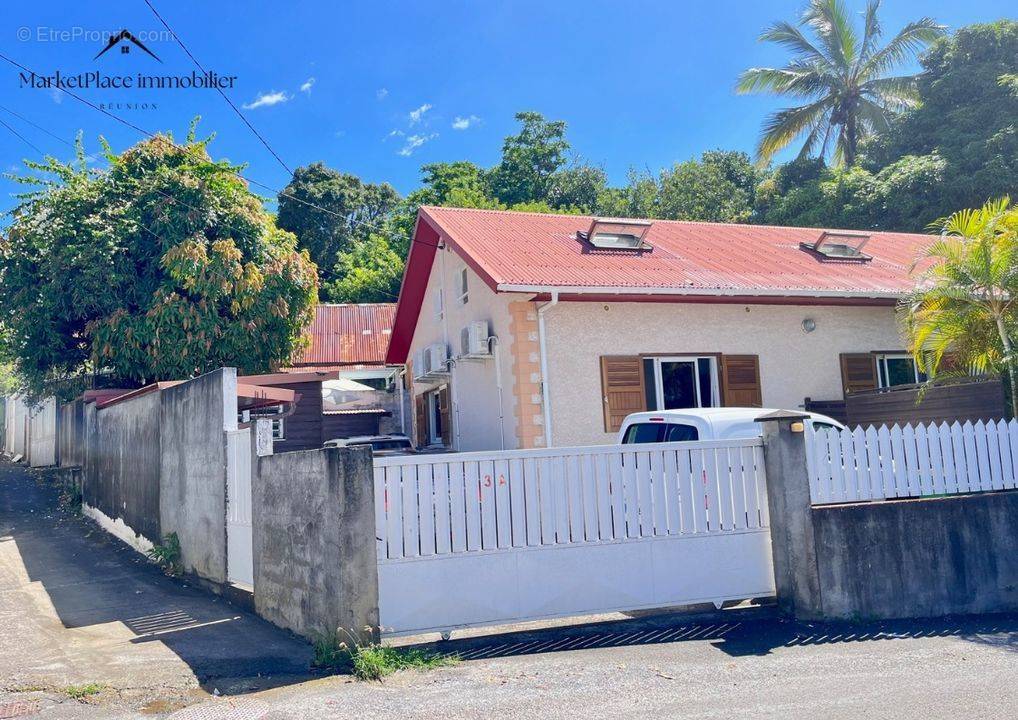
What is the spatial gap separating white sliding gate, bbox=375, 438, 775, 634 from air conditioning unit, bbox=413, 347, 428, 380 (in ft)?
30.8

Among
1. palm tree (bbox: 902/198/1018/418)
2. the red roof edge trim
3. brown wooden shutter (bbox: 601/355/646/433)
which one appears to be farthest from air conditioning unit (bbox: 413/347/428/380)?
palm tree (bbox: 902/198/1018/418)

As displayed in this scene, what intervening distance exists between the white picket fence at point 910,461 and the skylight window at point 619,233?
7183 mm

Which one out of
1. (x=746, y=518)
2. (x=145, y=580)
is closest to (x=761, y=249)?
(x=746, y=518)

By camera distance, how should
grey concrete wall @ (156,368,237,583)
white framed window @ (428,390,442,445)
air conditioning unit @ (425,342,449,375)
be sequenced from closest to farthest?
grey concrete wall @ (156,368,237,583) < air conditioning unit @ (425,342,449,375) < white framed window @ (428,390,442,445)

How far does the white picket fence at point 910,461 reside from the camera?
25.3ft

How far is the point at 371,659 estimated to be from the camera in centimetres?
613

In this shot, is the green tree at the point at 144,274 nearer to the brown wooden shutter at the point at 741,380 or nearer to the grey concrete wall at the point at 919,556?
the brown wooden shutter at the point at 741,380

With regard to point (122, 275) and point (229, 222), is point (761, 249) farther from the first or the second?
point (122, 275)

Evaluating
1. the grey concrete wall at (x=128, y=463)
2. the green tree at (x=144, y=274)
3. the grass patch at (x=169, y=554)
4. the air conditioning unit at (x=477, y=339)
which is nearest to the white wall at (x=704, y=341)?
the air conditioning unit at (x=477, y=339)

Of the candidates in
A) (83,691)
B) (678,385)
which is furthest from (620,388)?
(83,691)

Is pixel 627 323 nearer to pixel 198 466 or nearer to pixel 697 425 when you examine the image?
pixel 697 425

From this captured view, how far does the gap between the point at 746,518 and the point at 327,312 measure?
24.2 meters

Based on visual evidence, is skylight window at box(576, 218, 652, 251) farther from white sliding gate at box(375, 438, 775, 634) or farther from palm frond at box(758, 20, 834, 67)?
palm frond at box(758, 20, 834, 67)

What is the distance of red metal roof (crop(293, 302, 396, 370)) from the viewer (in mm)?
25656
